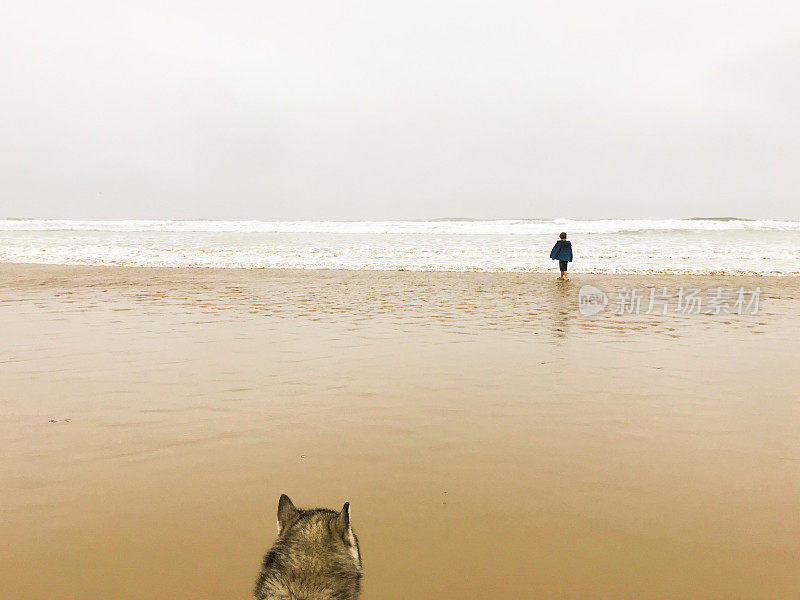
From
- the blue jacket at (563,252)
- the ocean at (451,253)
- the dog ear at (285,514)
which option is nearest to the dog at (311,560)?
the dog ear at (285,514)

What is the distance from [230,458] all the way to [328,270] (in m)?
15.5

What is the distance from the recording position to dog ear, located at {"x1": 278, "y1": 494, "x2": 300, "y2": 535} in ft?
7.99

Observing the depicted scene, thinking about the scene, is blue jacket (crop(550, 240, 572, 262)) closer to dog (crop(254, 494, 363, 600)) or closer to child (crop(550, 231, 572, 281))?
child (crop(550, 231, 572, 281))

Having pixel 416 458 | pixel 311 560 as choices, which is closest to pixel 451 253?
pixel 416 458

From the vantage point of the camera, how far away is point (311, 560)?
2.31m

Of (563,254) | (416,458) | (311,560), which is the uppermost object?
(563,254)

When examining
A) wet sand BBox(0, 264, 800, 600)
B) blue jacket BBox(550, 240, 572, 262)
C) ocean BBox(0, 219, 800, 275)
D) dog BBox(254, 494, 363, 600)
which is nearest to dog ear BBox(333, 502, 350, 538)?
dog BBox(254, 494, 363, 600)

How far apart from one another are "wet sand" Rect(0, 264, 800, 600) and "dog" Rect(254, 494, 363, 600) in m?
0.39

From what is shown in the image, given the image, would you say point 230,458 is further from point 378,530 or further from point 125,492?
point 378,530

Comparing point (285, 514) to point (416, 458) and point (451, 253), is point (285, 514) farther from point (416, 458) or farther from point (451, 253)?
point (451, 253)

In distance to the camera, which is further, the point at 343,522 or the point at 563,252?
the point at 563,252

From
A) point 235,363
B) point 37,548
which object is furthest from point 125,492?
point 235,363

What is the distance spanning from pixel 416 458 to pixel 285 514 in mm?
1700

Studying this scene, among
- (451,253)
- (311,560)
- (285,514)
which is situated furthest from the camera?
(451,253)
